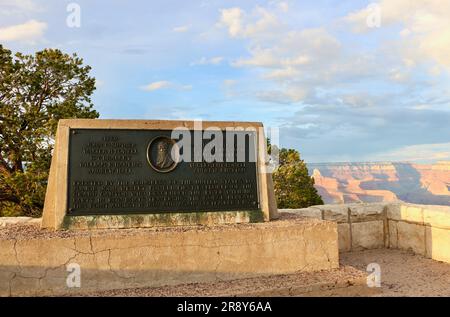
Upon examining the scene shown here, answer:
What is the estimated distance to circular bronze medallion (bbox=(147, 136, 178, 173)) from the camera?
5812 millimetres

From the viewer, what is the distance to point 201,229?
17.5 ft

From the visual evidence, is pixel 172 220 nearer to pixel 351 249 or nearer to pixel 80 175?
pixel 80 175

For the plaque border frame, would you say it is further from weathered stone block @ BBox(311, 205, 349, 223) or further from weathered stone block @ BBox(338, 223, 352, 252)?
weathered stone block @ BBox(338, 223, 352, 252)

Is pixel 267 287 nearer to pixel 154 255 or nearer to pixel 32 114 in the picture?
pixel 154 255

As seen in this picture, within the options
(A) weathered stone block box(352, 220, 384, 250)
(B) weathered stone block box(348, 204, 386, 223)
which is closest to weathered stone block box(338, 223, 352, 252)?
(A) weathered stone block box(352, 220, 384, 250)

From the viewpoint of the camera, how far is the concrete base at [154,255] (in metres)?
4.77

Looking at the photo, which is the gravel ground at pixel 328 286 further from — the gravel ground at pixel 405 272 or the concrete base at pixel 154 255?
the concrete base at pixel 154 255

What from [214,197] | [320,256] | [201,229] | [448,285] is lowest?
[448,285]

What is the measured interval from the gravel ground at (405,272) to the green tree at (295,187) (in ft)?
22.3

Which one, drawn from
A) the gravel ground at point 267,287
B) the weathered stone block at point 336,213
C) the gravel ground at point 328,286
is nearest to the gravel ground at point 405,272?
the gravel ground at point 328,286

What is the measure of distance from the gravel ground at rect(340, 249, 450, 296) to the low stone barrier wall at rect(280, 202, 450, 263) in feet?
0.62

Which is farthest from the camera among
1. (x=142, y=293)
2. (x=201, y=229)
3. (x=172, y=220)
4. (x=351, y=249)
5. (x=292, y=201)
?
(x=292, y=201)
